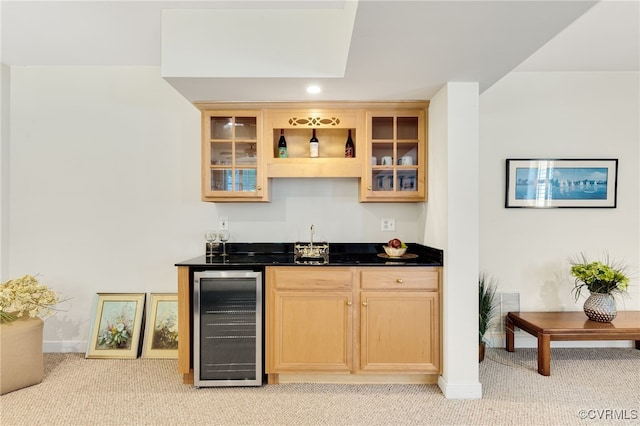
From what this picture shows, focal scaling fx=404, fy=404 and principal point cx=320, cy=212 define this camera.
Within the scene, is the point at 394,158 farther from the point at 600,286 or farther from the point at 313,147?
the point at 600,286

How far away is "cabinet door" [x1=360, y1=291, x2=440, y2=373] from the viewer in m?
2.87

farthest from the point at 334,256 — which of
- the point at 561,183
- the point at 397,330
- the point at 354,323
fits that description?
the point at 561,183

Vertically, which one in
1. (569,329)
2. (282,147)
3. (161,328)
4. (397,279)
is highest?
(282,147)

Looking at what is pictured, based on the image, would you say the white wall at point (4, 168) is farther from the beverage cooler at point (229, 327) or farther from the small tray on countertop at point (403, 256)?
the small tray on countertop at point (403, 256)

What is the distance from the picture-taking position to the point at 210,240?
3.33m

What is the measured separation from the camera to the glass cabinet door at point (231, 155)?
3256mm

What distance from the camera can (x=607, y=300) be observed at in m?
3.24

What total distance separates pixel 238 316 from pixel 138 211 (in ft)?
4.86

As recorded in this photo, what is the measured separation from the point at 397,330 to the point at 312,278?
2.33ft

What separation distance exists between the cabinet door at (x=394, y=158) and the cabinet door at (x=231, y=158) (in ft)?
2.91

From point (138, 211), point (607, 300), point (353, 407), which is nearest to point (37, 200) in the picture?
point (138, 211)

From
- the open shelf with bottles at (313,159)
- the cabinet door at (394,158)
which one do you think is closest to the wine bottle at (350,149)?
the open shelf with bottles at (313,159)

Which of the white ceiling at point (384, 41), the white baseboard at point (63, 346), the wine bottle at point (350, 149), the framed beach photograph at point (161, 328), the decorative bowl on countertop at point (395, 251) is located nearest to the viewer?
the white ceiling at point (384, 41)

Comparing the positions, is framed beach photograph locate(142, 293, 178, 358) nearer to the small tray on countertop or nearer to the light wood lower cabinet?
the light wood lower cabinet
